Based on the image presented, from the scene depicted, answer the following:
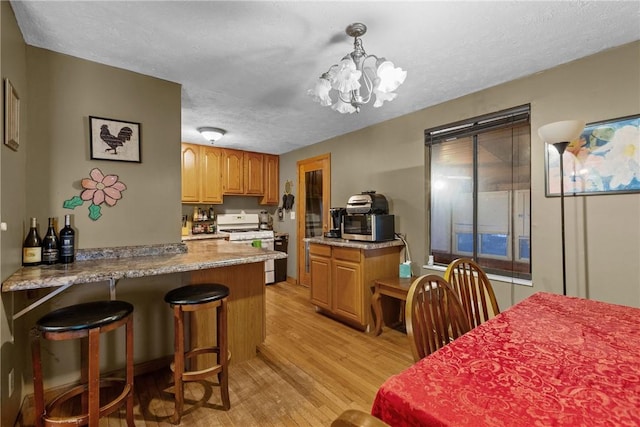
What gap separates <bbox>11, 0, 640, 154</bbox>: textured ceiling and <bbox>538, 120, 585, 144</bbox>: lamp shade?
1.71 ft

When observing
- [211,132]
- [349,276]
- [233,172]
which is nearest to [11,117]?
[211,132]

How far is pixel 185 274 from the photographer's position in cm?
230

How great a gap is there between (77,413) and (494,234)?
3291 mm

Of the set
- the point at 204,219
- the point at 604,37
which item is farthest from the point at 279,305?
the point at 604,37

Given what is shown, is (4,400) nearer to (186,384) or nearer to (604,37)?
(186,384)

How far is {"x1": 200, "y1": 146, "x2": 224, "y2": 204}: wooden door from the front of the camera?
443 cm

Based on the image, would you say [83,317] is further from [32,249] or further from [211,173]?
[211,173]

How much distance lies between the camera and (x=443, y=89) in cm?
252

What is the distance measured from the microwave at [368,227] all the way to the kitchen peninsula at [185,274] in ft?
3.74

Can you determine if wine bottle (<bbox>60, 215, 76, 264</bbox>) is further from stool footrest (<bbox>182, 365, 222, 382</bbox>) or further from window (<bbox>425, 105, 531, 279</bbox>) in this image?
window (<bbox>425, 105, 531, 279</bbox>)

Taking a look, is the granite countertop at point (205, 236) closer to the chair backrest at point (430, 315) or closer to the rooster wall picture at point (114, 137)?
the rooster wall picture at point (114, 137)

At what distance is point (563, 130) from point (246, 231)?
13.6ft

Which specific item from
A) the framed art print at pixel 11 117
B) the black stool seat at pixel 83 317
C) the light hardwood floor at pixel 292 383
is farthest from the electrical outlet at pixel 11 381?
the framed art print at pixel 11 117

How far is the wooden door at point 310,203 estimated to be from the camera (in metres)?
4.30
